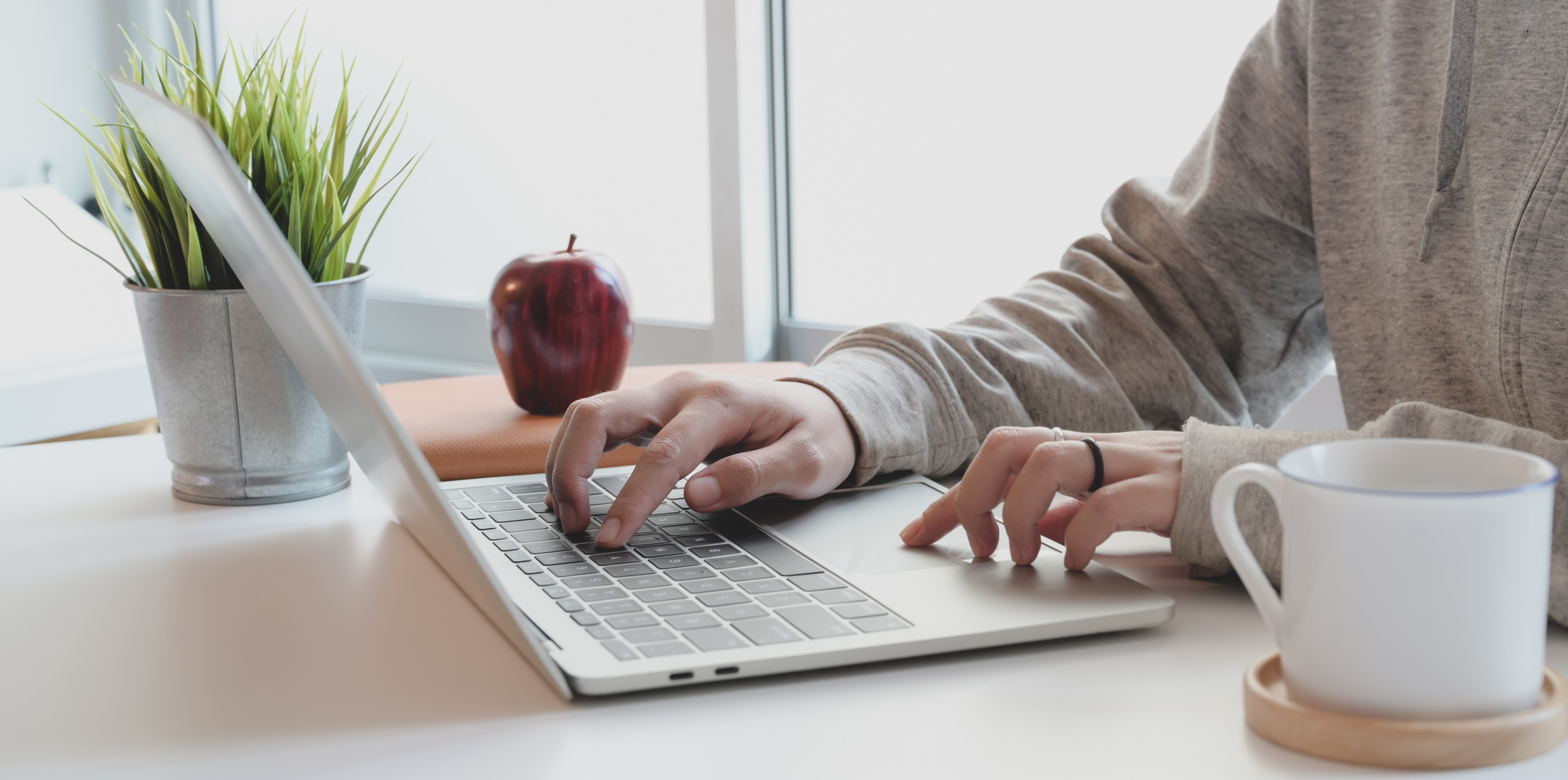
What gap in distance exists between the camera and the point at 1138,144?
1.37 metres

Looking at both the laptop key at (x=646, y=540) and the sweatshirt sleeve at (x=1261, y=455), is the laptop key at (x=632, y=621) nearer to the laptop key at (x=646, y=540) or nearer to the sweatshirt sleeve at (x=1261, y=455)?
the laptop key at (x=646, y=540)

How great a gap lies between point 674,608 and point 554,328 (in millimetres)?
511

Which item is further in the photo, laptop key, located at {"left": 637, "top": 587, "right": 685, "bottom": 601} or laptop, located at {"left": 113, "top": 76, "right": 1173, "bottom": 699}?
laptop key, located at {"left": 637, "top": 587, "right": 685, "bottom": 601}

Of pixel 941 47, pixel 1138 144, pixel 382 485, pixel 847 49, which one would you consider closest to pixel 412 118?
pixel 847 49

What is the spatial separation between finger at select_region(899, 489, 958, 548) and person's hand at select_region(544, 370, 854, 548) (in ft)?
0.38

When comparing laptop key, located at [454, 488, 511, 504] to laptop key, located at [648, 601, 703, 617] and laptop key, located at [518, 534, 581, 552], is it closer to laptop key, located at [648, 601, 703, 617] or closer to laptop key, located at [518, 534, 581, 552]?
laptop key, located at [518, 534, 581, 552]

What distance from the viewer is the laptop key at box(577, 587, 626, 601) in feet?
1.86

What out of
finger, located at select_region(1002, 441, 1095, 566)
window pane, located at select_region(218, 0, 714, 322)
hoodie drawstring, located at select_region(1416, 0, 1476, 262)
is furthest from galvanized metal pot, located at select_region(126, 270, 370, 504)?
window pane, located at select_region(218, 0, 714, 322)

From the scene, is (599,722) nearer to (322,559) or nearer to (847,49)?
(322,559)

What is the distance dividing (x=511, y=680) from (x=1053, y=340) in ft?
1.85

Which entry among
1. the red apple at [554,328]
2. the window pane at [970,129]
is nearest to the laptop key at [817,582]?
the red apple at [554,328]

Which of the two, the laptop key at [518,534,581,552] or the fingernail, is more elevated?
the fingernail

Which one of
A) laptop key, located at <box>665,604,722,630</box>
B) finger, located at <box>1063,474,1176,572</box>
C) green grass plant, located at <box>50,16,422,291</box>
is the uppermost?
green grass plant, located at <box>50,16,422,291</box>

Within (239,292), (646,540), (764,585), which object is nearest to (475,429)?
(239,292)
